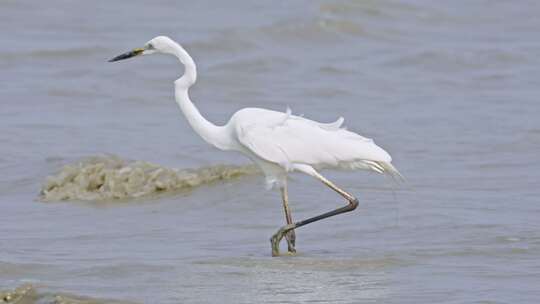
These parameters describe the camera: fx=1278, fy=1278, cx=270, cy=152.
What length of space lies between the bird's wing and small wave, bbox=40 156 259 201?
2.46 metres

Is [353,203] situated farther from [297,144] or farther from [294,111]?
[294,111]

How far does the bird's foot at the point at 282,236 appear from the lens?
8266 millimetres

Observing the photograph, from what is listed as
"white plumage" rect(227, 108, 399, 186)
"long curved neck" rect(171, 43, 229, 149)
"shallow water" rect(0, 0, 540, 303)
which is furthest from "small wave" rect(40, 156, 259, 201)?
"white plumage" rect(227, 108, 399, 186)

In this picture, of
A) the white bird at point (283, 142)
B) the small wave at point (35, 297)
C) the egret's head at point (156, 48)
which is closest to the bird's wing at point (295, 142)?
the white bird at point (283, 142)

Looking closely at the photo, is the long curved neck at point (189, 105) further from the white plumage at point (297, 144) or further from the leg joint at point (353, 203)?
the leg joint at point (353, 203)

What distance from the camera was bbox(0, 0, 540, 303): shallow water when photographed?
731 cm

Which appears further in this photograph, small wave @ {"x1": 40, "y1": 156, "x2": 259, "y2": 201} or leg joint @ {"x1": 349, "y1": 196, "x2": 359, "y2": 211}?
small wave @ {"x1": 40, "y1": 156, "x2": 259, "y2": 201}

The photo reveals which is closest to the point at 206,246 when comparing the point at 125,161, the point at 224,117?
the point at 125,161

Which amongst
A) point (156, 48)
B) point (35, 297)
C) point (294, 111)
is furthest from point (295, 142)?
point (294, 111)

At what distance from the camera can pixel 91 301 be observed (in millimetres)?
6535

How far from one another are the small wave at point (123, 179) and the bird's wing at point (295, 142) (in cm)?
246

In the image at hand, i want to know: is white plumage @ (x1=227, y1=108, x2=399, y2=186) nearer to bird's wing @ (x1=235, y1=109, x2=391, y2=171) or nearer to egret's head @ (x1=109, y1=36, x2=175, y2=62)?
bird's wing @ (x1=235, y1=109, x2=391, y2=171)

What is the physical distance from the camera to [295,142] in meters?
8.45

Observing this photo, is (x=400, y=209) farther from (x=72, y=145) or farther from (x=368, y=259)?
(x=72, y=145)
